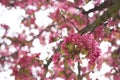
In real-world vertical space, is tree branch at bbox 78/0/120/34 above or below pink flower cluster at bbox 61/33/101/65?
above

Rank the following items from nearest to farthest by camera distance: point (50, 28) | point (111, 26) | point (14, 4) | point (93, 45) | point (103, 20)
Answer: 1. point (93, 45)
2. point (103, 20)
3. point (111, 26)
4. point (50, 28)
5. point (14, 4)

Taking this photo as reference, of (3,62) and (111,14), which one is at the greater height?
(3,62)

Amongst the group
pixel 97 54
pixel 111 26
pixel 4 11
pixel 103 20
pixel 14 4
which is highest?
pixel 4 11

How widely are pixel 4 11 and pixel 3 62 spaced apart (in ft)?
7.00

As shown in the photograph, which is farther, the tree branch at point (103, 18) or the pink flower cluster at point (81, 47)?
the tree branch at point (103, 18)

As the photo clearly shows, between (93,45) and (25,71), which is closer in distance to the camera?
(93,45)

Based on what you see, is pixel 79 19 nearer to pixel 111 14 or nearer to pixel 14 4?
pixel 111 14

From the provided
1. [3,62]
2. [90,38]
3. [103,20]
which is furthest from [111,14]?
[3,62]

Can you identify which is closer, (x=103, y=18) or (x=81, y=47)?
(x=81, y=47)

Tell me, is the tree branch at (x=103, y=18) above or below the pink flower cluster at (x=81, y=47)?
above

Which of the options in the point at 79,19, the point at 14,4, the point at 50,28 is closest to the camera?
the point at 79,19

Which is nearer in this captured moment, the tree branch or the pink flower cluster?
the pink flower cluster

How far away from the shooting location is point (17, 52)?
42.4 ft

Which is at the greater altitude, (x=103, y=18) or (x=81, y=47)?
(x=103, y=18)
